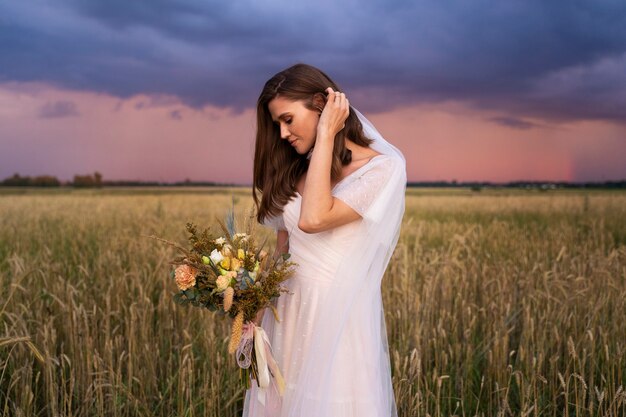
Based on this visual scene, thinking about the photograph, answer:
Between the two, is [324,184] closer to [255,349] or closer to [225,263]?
[225,263]

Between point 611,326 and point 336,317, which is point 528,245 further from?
point 336,317

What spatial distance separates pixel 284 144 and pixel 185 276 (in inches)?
30.6

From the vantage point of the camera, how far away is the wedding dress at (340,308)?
2.18 m

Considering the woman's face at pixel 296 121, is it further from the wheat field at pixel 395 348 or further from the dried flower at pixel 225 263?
the dried flower at pixel 225 263

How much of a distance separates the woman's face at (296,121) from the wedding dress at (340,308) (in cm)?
22

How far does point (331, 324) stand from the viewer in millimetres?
2166

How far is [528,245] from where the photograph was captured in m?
8.46

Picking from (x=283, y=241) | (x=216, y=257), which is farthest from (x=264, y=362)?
(x=283, y=241)

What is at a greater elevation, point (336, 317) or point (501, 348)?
point (336, 317)

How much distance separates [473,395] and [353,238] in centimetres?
180

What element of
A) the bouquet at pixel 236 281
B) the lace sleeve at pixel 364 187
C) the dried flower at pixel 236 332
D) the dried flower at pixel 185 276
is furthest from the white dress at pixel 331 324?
the dried flower at pixel 185 276

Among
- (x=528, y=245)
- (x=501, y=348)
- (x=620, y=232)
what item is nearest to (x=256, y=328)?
(x=501, y=348)

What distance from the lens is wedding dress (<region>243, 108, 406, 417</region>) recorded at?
2176 mm

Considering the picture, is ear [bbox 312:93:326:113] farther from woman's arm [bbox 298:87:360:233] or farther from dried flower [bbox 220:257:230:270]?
dried flower [bbox 220:257:230:270]
